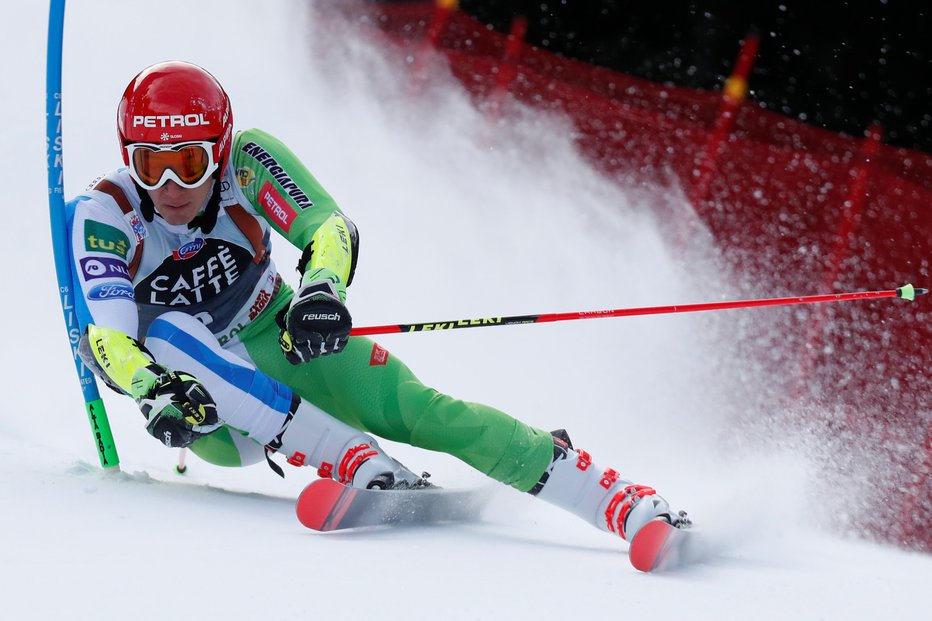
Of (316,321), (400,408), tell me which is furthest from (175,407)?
(400,408)

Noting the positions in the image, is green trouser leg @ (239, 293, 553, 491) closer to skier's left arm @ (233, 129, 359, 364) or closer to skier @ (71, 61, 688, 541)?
skier @ (71, 61, 688, 541)

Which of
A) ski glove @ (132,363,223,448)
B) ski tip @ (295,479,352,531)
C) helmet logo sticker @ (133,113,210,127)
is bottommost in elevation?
ski tip @ (295,479,352,531)

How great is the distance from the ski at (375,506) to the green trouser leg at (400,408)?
0.12 meters

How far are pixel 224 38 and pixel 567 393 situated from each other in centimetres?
416

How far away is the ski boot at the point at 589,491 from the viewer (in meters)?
2.22

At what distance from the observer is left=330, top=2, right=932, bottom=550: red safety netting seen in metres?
5.44

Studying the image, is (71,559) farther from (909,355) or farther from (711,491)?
(909,355)

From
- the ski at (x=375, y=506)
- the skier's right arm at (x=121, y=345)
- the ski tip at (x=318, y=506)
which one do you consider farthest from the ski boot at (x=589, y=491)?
the skier's right arm at (x=121, y=345)

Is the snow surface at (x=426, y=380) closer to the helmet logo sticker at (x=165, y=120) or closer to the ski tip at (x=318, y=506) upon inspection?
the ski tip at (x=318, y=506)

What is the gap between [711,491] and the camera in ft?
10.4

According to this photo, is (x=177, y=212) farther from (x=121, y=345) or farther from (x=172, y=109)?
(x=121, y=345)

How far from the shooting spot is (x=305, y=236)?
2.35m

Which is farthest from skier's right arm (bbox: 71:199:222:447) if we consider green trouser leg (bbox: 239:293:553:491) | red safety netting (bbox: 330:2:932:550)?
red safety netting (bbox: 330:2:932:550)

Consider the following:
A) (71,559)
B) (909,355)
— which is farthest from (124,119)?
(909,355)
